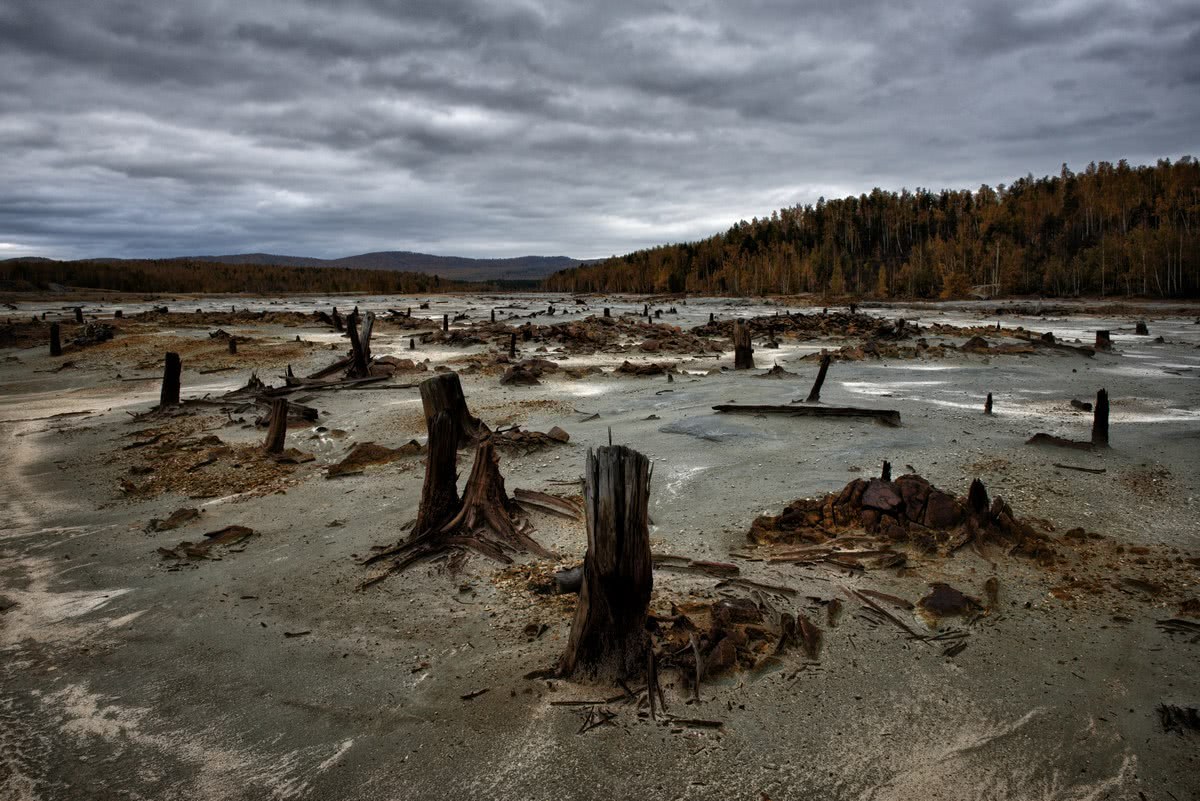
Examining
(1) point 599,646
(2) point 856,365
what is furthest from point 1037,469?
(2) point 856,365

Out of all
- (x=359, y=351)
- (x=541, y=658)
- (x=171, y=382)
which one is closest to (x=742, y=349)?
(x=359, y=351)

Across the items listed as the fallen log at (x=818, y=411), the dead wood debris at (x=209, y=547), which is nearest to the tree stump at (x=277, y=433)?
the dead wood debris at (x=209, y=547)

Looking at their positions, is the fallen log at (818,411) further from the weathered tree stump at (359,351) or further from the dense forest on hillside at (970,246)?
the dense forest on hillside at (970,246)

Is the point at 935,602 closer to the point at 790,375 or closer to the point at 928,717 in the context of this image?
the point at 928,717

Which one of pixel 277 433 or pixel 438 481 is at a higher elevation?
pixel 438 481

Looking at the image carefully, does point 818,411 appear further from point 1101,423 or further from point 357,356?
point 357,356

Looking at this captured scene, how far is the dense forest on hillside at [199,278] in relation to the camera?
70.3m

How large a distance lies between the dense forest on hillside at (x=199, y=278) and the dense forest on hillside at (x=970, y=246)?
40.7m

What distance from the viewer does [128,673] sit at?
3.79 m

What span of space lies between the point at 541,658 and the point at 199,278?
3779 inches

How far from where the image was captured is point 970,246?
247ft

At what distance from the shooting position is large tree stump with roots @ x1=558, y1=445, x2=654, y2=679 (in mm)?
3461

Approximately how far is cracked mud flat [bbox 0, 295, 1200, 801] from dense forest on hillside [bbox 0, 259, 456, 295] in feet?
246

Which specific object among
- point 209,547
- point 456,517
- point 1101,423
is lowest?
point 209,547
